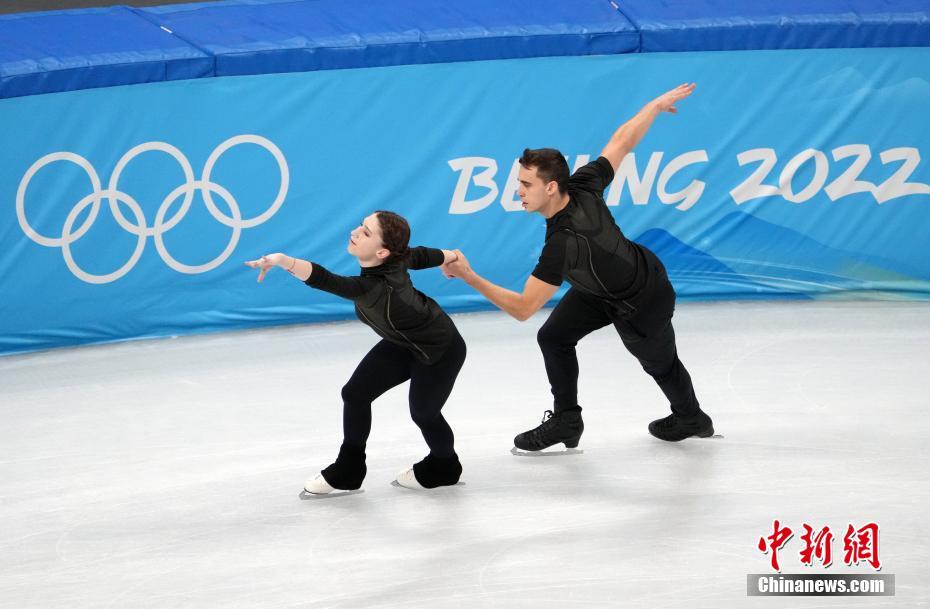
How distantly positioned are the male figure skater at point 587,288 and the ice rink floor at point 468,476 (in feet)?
0.60

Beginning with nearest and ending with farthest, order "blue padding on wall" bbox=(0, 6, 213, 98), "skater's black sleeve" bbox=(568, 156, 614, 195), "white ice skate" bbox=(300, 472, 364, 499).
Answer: "white ice skate" bbox=(300, 472, 364, 499), "skater's black sleeve" bbox=(568, 156, 614, 195), "blue padding on wall" bbox=(0, 6, 213, 98)

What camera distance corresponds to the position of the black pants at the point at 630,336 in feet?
18.8

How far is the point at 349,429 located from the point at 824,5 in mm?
4956

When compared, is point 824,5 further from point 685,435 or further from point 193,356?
point 193,356

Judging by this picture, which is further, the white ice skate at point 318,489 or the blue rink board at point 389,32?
the blue rink board at point 389,32

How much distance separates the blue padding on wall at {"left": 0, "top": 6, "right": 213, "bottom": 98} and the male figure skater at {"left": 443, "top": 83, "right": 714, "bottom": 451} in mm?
3180

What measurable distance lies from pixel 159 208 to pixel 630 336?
3424 mm

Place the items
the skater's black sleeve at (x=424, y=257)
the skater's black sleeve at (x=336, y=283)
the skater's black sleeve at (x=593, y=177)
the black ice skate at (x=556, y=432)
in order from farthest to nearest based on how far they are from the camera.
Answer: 1. the black ice skate at (x=556, y=432)
2. the skater's black sleeve at (x=593, y=177)
3. the skater's black sleeve at (x=424, y=257)
4. the skater's black sleeve at (x=336, y=283)

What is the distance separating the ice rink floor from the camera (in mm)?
4656

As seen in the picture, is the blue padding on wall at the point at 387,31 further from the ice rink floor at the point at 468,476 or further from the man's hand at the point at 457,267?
the man's hand at the point at 457,267

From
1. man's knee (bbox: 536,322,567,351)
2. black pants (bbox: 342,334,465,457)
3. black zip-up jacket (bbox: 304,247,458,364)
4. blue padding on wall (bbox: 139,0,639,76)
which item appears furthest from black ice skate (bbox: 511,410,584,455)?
blue padding on wall (bbox: 139,0,639,76)

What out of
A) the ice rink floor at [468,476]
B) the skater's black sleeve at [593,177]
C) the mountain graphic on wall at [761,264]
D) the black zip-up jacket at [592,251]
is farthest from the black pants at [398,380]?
the mountain graphic on wall at [761,264]

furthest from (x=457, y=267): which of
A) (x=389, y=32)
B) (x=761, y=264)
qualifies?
(x=761, y=264)

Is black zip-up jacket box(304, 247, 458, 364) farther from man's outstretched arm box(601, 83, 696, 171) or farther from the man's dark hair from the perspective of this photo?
man's outstretched arm box(601, 83, 696, 171)
